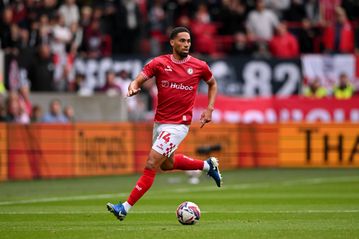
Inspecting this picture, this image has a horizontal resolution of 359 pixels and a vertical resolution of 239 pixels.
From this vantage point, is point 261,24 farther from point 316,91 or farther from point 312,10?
point 312,10

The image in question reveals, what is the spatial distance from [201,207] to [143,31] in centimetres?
1470

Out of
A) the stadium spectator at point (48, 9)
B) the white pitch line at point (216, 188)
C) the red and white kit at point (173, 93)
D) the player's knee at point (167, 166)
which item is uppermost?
the stadium spectator at point (48, 9)

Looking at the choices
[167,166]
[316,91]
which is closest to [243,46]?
[316,91]

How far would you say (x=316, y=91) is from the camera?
1128 inches

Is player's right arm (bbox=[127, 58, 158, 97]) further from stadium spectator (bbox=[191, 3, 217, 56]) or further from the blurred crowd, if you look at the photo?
stadium spectator (bbox=[191, 3, 217, 56])

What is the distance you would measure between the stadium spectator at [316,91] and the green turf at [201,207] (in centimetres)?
377

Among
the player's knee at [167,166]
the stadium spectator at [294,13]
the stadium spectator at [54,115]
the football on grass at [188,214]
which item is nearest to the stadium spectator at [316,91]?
the stadium spectator at [294,13]

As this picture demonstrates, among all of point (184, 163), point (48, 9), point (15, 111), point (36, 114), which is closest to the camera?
point (184, 163)

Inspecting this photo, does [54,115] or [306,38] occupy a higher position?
[306,38]

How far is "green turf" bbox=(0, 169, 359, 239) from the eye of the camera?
12.3 m

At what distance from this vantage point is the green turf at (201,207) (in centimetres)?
1231

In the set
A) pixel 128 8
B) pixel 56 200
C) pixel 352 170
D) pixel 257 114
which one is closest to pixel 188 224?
pixel 56 200

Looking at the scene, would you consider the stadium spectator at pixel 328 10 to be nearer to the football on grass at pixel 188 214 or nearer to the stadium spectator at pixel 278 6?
the stadium spectator at pixel 278 6

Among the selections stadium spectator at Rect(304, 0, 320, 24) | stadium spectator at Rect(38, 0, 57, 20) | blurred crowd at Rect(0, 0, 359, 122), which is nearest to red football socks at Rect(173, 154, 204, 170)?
blurred crowd at Rect(0, 0, 359, 122)
